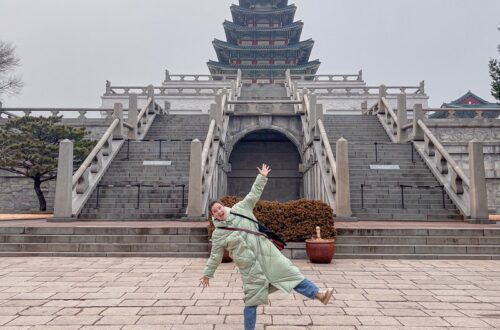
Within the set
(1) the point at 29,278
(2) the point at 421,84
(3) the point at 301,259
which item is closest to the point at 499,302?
(3) the point at 301,259

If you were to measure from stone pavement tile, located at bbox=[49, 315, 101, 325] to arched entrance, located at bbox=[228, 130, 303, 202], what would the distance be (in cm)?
1546

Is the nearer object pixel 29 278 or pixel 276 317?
pixel 276 317

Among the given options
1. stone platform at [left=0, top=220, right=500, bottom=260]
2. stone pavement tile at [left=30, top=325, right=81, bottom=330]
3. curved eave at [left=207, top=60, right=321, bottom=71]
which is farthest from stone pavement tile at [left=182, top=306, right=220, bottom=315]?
curved eave at [left=207, top=60, right=321, bottom=71]

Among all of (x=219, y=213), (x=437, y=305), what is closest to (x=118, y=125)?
(x=219, y=213)

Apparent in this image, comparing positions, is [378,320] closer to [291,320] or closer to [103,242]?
[291,320]

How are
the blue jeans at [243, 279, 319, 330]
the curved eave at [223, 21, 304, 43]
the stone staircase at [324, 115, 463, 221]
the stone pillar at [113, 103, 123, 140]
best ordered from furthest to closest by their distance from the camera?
the curved eave at [223, 21, 304, 43] < the stone pillar at [113, 103, 123, 140] < the stone staircase at [324, 115, 463, 221] < the blue jeans at [243, 279, 319, 330]

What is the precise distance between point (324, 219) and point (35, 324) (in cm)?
538

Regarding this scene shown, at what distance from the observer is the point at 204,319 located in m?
3.95

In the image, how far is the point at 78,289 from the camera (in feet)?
16.9

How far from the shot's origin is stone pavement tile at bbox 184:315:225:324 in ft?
12.7

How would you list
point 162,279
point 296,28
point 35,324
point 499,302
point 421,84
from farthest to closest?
point 296,28
point 421,84
point 162,279
point 499,302
point 35,324

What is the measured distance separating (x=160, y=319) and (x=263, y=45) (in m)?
39.4

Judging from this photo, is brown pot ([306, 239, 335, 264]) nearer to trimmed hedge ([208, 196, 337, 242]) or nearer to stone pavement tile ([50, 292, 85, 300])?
trimmed hedge ([208, 196, 337, 242])

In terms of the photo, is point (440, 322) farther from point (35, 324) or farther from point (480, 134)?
point (480, 134)
